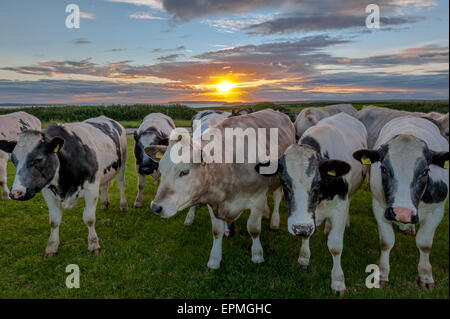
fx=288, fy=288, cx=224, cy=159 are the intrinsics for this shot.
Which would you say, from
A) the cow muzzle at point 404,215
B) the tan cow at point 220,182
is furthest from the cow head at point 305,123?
the cow muzzle at point 404,215

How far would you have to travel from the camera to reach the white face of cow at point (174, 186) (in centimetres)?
375

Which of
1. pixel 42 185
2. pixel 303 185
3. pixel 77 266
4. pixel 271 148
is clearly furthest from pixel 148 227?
pixel 303 185

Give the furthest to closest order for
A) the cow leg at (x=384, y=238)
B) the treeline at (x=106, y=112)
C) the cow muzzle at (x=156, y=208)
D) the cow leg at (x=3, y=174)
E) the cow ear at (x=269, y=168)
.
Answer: the treeline at (x=106, y=112)
the cow leg at (x=3, y=174)
the cow leg at (x=384, y=238)
the cow ear at (x=269, y=168)
the cow muzzle at (x=156, y=208)

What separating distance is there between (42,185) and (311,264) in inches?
193

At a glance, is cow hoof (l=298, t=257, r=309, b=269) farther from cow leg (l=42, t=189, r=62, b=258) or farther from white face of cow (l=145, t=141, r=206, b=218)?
cow leg (l=42, t=189, r=62, b=258)

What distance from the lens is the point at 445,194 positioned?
4.13 meters

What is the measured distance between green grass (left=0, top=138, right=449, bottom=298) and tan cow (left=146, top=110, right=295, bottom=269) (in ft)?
1.65

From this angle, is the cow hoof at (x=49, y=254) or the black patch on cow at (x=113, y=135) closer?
the cow hoof at (x=49, y=254)

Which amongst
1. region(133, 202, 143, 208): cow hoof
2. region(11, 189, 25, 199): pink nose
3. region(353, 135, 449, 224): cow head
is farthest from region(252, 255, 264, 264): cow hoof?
region(133, 202, 143, 208): cow hoof

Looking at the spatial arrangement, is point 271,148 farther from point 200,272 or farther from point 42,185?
point 42,185

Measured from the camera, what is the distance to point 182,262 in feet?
18.1

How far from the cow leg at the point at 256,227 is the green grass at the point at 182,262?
0.52 feet

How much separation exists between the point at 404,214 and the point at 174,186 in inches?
116

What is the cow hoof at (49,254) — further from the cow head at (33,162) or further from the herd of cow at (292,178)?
the cow head at (33,162)
